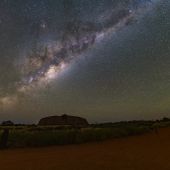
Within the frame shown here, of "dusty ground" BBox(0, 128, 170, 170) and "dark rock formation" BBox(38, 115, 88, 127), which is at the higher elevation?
"dark rock formation" BBox(38, 115, 88, 127)

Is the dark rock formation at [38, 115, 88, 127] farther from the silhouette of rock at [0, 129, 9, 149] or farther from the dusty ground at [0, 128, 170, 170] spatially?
the dusty ground at [0, 128, 170, 170]

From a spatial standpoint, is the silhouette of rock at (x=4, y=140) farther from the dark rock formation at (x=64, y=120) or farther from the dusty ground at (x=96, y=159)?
the dark rock formation at (x=64, y=120)

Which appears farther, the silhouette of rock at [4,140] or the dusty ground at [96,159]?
the silhouette of rock at [4,140]

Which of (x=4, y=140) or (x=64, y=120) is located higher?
(x=64, y=120)

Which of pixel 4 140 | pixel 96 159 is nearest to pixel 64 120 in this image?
pixel 4 140

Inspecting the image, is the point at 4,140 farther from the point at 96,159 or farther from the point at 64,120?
the point at 64,120

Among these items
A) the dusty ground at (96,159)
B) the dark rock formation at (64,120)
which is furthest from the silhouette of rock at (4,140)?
the dark rock formation at (64,120)

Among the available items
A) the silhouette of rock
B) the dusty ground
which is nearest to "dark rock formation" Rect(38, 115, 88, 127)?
the silhouette of rock

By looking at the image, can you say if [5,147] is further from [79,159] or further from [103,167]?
[103,167]

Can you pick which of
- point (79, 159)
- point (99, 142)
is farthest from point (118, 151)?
point (99, 142)

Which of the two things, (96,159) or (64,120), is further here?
(64,120)

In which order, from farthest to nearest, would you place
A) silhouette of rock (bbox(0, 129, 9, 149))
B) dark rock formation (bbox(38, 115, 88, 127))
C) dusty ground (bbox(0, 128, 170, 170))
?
dark rock formation (bbox(38, 115, 88, 127)) → silhouette of rock (bbox(0, 129, 9, 149)) → dusty ground (bbox(0, 128, 170, 170))

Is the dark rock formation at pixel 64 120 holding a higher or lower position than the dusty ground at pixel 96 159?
higher

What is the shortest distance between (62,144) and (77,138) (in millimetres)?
1663
